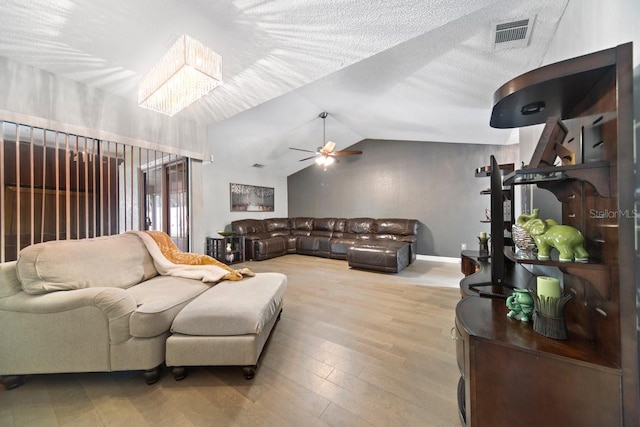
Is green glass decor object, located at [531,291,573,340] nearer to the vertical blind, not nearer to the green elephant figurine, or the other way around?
the green elephant figurine

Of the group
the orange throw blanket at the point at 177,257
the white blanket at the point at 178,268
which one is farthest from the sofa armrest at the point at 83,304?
the orange throw blanket at the point at 177,257

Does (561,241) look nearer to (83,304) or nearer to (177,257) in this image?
(83,304)

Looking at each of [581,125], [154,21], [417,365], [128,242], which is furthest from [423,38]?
[128,242]

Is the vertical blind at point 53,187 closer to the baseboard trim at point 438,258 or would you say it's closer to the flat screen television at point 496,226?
the flat screen television at point 496,226

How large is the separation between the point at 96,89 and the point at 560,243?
3.94 meters

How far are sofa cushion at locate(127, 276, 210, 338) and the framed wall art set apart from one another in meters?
3.98

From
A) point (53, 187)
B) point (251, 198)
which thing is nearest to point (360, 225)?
point (251, 198)

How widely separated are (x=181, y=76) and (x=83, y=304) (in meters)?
1.69

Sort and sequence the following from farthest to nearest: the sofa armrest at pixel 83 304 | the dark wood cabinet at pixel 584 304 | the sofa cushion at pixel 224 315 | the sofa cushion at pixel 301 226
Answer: the sofa cushion at pixel 301 226
the sofa cushion at pixel 224 315
the sofa armrest at pixel 83 304
the dark wood cabinet at pixel 584 304

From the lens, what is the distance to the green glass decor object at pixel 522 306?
1.02 m

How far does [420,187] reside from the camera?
566 centimetres

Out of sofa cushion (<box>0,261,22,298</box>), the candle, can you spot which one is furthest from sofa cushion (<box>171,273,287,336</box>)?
the candle

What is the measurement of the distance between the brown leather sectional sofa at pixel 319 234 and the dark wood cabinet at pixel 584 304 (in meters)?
3.81

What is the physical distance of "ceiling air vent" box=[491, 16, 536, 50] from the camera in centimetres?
167
